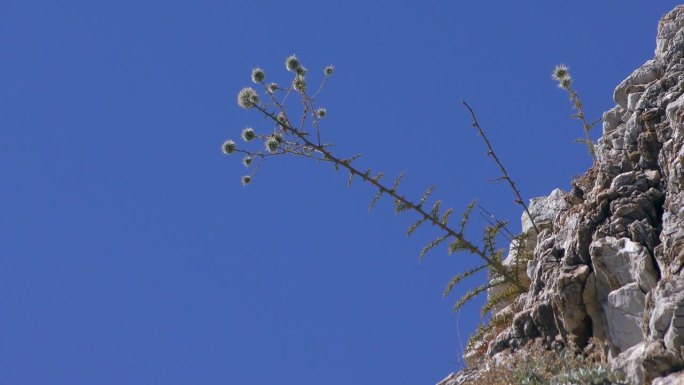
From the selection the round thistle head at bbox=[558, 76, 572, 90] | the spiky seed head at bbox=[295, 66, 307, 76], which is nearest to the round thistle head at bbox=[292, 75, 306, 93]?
the spiky seed head at bbox=[295, 66, 307, 76]

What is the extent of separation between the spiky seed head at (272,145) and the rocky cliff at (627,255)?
3194 millimetres

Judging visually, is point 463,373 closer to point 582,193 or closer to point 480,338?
point 480,338

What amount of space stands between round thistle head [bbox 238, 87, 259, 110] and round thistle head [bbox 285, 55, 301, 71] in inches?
31.9

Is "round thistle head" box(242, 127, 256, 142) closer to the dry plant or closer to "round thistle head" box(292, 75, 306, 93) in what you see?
"round thistle head" box(292, 75, 306, 93)

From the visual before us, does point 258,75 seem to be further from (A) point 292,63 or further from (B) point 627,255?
(B) point 627,255

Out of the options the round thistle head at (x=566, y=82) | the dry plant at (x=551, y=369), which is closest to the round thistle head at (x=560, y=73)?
the round thistle head at (x=566, y=82)

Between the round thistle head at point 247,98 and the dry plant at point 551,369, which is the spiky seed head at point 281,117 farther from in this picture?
the dry plant at point 551,369

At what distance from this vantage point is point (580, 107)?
12.2 m

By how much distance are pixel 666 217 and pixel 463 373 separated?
260 cm

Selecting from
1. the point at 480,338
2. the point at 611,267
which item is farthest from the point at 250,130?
the point at 611,267

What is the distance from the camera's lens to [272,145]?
11.5m

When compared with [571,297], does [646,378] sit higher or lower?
A: lower

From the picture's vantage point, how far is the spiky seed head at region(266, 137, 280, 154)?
1144 cm

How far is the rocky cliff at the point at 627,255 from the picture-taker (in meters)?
6.66
